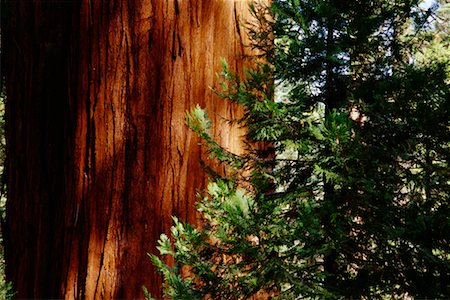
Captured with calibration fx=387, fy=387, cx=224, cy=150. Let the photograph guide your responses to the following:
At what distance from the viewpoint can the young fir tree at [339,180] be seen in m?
1.28

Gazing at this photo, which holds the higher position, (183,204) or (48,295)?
(183,204)

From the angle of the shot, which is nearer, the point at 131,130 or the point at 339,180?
the point at 339,180

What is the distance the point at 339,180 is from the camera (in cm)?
134

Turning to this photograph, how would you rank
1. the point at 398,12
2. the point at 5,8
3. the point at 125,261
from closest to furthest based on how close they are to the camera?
the point at 398,12
the point at 125,261
the point at 5,8

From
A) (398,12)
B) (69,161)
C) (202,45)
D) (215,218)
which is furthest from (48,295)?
(398,12)

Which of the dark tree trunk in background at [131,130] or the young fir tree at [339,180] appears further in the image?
the dark tree trunk in background at [131,130]

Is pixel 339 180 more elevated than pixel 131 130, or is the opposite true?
pixel 131 130

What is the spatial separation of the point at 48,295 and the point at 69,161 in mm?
846

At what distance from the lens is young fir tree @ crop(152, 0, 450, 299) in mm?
1279

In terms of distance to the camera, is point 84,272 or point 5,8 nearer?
point 84,272

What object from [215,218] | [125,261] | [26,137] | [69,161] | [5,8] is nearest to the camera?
[215,218]

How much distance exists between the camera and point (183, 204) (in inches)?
81.9

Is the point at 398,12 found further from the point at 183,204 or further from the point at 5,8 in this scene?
the point at 5,8

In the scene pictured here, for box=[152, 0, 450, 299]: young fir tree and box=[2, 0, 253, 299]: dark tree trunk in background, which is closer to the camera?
box=[152, 0, 450, 299]: young fir tree
